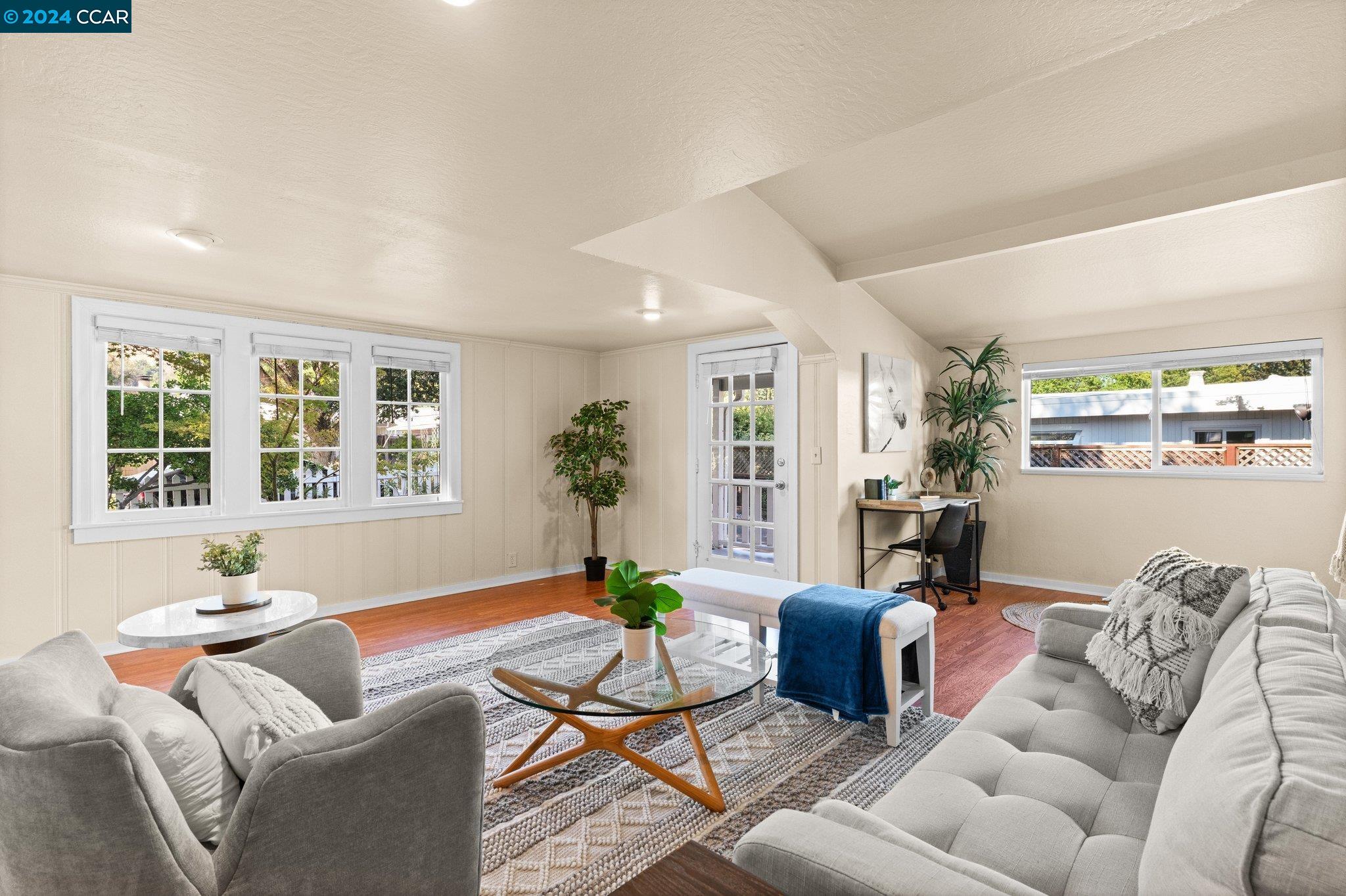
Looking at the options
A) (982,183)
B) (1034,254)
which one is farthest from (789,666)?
(1034,254)

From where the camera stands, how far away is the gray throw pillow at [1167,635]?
172cm

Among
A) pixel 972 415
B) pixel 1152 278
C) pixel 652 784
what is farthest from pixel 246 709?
pixel 972 415

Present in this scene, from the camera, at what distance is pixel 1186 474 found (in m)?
4.74

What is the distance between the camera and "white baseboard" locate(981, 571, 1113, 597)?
16.5ft

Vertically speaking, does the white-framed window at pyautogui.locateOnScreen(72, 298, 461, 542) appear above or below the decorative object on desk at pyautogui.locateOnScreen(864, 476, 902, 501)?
above

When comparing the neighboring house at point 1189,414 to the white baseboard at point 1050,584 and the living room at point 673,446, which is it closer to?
the living room at point 673,446

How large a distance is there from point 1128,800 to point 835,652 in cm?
126

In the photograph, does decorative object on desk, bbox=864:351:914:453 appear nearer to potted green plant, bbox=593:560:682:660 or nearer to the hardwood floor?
the hardwood floor

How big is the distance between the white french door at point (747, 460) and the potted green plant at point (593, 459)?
75cm

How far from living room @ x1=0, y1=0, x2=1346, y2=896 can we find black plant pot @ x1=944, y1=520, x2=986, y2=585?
0.05 m

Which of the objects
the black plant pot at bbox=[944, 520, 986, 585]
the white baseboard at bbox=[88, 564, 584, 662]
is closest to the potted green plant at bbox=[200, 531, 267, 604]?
the white baseboard at bbox=[88, 564, 584, 662]

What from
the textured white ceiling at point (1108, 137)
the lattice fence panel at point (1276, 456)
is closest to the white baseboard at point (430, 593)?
the textured white ceiling at point (1108, 137)

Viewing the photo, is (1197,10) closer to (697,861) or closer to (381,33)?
(381,33)

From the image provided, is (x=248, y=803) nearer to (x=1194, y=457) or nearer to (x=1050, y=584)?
(x=1050, y=584)
